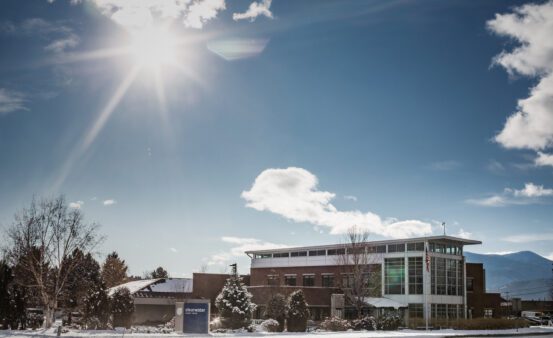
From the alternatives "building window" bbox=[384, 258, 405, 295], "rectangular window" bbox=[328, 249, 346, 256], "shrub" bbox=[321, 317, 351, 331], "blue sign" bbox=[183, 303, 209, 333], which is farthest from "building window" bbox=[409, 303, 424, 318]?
"blue sign" bbox=[183, 303, 209, 333]

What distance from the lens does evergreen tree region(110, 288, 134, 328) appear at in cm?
4894

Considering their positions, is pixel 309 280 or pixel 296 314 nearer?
pixel 296 314

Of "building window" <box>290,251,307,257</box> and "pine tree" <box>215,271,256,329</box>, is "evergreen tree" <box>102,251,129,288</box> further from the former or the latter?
"pine tree" <box>215,271,256,329</box>

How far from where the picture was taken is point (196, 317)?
45.8m

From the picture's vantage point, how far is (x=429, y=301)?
6888 centimetres

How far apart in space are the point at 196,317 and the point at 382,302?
2974cm

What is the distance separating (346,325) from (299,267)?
30.5 meters

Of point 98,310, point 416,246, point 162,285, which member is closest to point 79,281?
point 162,285

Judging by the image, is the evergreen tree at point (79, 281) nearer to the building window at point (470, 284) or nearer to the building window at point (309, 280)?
the building window at point (309, 280)

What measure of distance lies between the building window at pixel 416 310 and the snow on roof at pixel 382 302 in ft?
4.43

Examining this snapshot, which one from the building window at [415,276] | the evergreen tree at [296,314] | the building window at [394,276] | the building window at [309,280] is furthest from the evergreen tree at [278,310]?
the building window at [309,280]

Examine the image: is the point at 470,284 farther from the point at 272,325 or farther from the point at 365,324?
the point at 272,325

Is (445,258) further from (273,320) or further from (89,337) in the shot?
(89,337)

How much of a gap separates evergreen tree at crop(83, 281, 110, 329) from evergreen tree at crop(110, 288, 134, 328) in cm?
56
